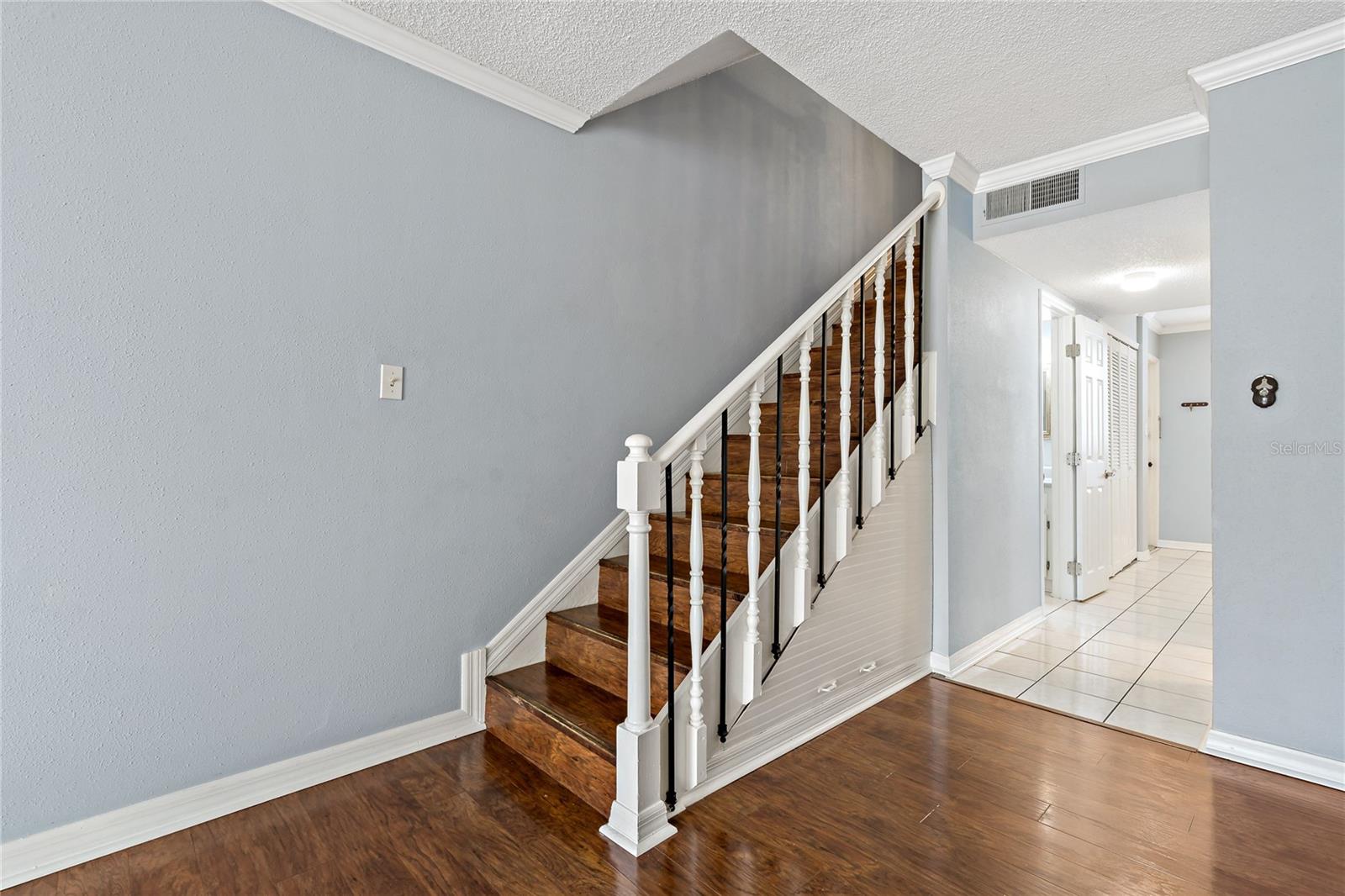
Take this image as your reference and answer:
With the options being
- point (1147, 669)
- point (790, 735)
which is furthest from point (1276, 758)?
point (790, 735)

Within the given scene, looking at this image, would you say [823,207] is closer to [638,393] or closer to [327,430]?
[638,393]

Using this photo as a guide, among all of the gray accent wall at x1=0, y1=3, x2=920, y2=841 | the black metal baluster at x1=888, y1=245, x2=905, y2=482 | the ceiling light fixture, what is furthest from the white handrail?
the ceiling light fixture

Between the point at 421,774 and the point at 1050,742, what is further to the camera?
the point at 1050,742

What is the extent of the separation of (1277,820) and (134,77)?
3.81 metres

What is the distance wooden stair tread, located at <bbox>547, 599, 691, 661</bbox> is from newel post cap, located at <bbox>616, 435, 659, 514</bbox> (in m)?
0.45

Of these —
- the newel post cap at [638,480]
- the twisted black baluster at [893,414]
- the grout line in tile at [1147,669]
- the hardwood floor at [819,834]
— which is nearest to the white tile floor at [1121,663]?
the grout line in tile at [1147,669]

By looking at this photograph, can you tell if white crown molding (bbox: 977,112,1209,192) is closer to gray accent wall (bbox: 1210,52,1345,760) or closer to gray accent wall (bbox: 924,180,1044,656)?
gray accent wall (bbox: 924,180,1044,656)

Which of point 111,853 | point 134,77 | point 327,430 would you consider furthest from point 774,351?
point 111,853

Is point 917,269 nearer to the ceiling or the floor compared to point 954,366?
nearer to the ceiling

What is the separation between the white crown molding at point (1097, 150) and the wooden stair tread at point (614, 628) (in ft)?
8.71

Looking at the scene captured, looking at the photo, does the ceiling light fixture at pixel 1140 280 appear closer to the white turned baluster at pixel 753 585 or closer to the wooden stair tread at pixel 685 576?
the white turned baluster at pixel 753 585

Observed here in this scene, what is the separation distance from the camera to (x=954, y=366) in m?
3.16

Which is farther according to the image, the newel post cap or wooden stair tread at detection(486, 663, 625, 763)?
wooden stair tread at detection(486, 663, 625, 763)

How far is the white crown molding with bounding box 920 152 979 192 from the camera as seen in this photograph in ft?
10.2
